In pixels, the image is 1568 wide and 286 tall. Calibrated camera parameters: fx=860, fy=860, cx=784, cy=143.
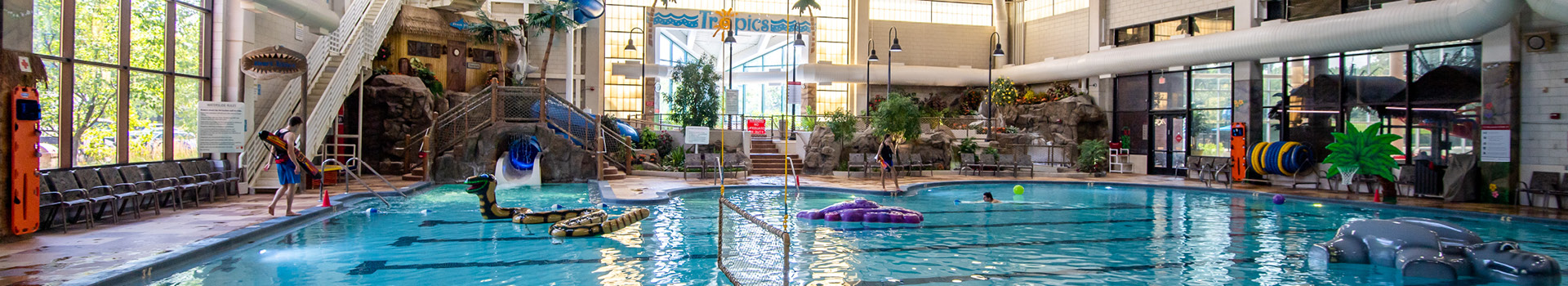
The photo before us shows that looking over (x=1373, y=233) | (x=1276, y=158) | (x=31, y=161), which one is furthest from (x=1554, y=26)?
(x=31, y=161)

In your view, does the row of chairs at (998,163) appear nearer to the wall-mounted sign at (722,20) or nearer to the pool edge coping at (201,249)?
the wall-mounted sign at (722,20)

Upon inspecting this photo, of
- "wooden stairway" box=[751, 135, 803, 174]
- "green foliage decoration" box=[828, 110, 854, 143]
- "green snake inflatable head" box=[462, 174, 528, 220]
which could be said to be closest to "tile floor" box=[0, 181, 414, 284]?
"green snake inflatable head" box=[462, 174, 528, 220]

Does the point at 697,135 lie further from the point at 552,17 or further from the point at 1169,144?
the point at 1169,144

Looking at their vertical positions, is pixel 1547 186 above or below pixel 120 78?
below

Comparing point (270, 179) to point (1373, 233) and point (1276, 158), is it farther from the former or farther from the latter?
point (1276, 158)

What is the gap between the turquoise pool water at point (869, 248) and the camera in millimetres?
7438

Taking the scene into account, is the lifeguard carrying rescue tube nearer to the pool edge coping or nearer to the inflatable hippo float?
the inflatable hippo float

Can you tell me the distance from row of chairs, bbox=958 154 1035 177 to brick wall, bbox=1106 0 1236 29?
5.84 meters

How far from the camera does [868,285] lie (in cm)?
713

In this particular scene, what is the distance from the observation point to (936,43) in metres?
33.5

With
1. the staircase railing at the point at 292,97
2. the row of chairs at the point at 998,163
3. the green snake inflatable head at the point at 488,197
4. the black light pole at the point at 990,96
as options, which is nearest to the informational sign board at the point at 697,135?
the row of chairs at the point at 998,163

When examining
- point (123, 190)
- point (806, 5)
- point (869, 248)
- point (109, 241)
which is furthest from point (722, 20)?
point (109, 241)

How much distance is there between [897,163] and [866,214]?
9144 millimetres

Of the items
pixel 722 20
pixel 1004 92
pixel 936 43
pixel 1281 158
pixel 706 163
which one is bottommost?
pixel 706 163
